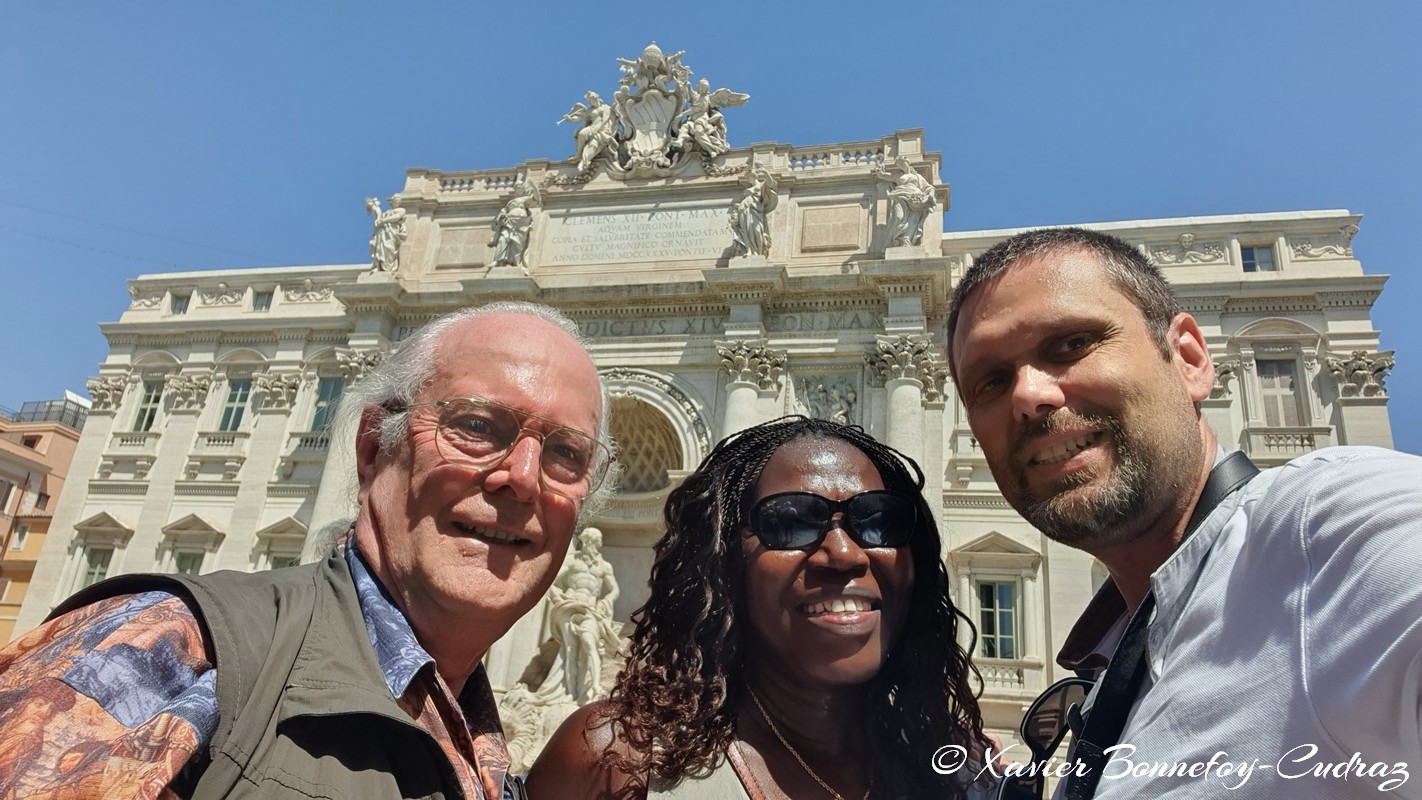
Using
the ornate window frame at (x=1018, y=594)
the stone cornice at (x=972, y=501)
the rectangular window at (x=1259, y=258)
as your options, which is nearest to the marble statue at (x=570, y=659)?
the ornate window frame at (x=1018, y=594)

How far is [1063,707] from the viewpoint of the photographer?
2.44m

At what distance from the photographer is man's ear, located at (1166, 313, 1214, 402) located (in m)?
2.21

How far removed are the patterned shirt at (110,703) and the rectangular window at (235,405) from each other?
21.8 m

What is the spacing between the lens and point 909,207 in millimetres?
16891

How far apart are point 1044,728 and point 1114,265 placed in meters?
1.38

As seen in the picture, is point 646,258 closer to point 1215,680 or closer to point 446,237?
point 446,237

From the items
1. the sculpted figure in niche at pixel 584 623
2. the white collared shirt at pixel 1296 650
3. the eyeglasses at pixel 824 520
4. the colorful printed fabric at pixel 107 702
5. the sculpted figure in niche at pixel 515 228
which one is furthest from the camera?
the sculpted figure in niche at pixel 515 228

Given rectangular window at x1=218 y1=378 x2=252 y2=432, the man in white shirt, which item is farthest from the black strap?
rectangular window at x1=218 y1=378 x2=252 y2=432

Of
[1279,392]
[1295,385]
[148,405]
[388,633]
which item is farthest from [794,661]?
[148,405]

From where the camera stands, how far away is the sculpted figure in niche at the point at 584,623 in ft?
45.3

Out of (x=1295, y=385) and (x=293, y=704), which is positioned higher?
(x=1295, y=385)

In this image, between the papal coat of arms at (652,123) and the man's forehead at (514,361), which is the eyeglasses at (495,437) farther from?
the papal coat of arms at (652,123)

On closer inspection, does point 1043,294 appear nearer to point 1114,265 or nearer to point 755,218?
point 1114,265

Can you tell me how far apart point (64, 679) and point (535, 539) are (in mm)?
1082
